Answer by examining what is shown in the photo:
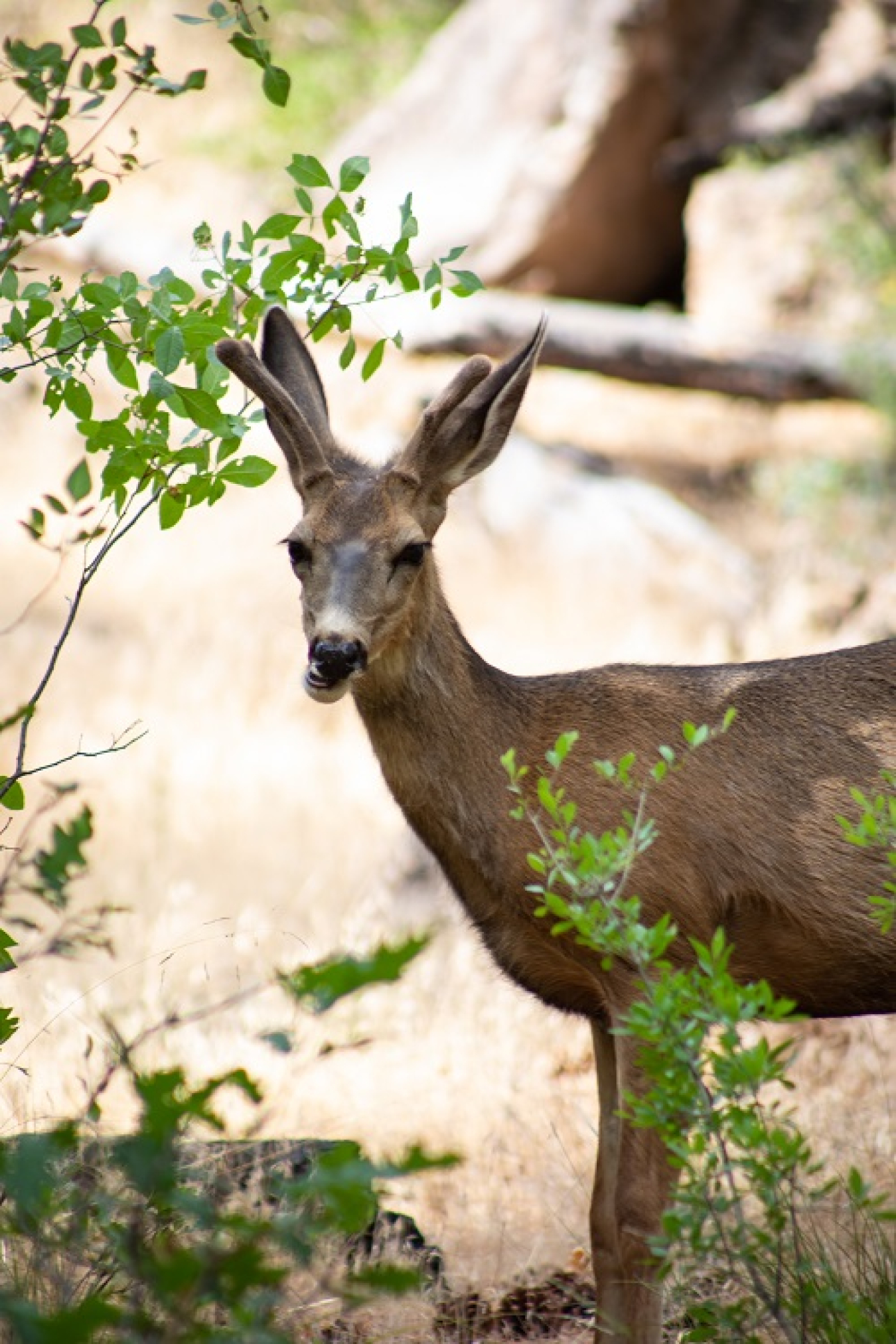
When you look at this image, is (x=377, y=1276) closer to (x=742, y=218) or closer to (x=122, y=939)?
(x=122, y=939)

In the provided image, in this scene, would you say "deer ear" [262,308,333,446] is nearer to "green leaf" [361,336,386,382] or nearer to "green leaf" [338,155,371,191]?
"green leaf" [361,336,386,382]

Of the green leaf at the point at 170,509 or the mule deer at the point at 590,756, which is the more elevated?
the green leaf at the point at 170,509

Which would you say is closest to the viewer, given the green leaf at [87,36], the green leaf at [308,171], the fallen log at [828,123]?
the green leaf at [87,36]

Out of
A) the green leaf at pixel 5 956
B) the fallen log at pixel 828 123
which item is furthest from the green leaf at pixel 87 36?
the fallen log at pixel 828 123

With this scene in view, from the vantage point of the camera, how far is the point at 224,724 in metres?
12.7

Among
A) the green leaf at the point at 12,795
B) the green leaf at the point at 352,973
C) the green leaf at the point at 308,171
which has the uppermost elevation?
the green leaf at the point at 308,171

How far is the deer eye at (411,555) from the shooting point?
17.9 ft

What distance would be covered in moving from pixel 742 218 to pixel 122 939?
13.3 meters

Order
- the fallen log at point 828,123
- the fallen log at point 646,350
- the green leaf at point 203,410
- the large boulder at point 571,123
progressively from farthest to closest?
the large boulder at point 571,123, the fallen log at point 828,123, the fallen log at point 646,350, the green leaf at point 203,410

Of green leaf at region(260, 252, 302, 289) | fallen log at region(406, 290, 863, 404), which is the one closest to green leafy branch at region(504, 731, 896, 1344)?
green leaf at region(260, 252, 302, 289)

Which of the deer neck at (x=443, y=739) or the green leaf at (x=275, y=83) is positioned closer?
the green leaf at (x=275, y=83)

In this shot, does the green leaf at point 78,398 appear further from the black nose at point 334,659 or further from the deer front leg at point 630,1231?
the deer front leg at point 630,1231

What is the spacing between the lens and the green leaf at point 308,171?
4844 millimetres

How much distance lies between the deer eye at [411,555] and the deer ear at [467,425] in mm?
297
